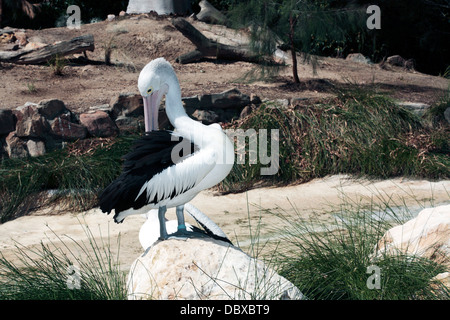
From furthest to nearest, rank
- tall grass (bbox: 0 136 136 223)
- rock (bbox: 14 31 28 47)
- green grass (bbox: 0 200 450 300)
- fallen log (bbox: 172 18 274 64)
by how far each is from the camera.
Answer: rock (bbox: 14 31 28 47) < fallen log (bbox: 172 18 274 64) < tall grass (bbox: 0 136 136 223) < green grass (bbox: 0 200 450 300)

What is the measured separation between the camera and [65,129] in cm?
846

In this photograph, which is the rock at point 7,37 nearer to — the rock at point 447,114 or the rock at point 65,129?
the rock at point 65,129

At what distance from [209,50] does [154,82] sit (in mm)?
7473

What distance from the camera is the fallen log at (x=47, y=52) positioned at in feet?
36.0

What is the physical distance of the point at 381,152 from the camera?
8.27 metres

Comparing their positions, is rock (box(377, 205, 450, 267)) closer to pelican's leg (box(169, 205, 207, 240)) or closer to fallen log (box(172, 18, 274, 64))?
pelican's leg (box(169, 205, 207, 240))

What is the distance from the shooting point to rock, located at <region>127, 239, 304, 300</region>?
12.4 feet

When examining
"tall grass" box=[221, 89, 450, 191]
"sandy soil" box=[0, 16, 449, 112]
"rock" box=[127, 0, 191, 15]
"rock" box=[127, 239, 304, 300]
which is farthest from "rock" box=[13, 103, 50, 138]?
"rock" box=[127, 0, 191, 15]

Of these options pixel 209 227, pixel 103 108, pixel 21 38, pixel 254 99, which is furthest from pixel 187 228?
pixel 21 38

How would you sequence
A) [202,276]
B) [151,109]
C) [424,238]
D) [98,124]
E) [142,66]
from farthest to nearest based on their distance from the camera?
[142,66] → [98,124] → [424,238] → [151,109] → [202,276]

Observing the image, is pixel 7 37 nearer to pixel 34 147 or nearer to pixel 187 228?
pixel 34 147

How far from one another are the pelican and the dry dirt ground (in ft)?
2.50

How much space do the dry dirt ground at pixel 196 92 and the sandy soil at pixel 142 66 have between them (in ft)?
0.06

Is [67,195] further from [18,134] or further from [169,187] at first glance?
[169,187]
